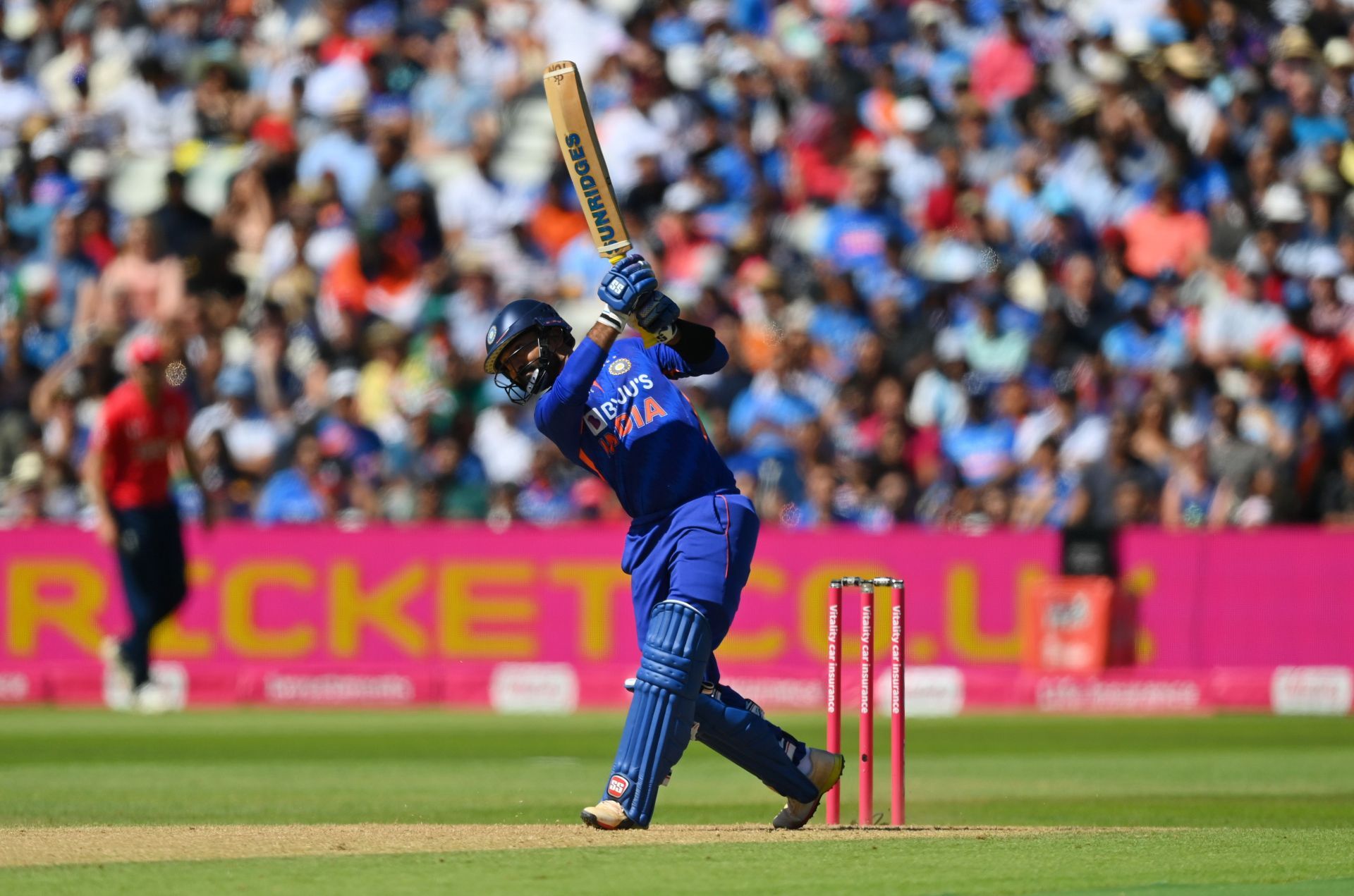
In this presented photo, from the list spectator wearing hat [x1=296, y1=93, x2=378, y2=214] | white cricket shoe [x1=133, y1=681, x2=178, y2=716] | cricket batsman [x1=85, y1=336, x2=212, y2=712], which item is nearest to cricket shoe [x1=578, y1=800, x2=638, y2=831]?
cricket batsman [x1=85, y1=336, x2=212, y2=712]

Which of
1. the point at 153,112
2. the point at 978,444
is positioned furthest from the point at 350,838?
the point at 153,112

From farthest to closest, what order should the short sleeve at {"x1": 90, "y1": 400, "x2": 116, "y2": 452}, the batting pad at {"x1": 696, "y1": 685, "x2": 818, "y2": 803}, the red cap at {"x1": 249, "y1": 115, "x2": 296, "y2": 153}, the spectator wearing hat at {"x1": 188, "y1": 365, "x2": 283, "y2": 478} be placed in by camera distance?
the red cap at {"x1": 249, "y1": 115, "x2": 296, "y2": 153}, the spectator wearing hat at {"x1": 188, "y1": 365, "x2": 283, "y2": 478}, the short sleeve at {"x1": 90, "y1": 400, "x2": 116, "y2": 452}, the batting pad at {"x1": 696, "y1": 685, "x2": 818, "y2": 803}

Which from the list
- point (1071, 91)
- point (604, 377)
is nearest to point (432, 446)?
point (1071, 91)

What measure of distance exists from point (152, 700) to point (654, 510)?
26.6 feet

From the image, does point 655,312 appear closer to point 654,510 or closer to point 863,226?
point 654,510

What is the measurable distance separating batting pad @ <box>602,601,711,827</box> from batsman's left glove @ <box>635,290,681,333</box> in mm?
877

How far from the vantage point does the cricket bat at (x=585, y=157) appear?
7.08 meters

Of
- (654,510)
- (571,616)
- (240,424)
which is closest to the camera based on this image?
(654,510)

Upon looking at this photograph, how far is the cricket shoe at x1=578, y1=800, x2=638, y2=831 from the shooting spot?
6.63 metres

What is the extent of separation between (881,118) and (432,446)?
508 centimetres

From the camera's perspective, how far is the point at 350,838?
665 cm

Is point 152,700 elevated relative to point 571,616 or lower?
lower

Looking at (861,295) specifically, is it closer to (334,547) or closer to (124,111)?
(334,547)

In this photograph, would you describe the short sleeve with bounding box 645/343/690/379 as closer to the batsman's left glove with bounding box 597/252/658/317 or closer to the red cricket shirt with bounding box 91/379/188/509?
the batsman's left glove with bounding box 597/252/658/317
